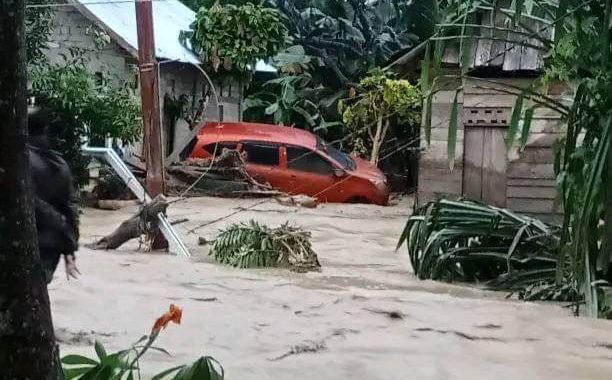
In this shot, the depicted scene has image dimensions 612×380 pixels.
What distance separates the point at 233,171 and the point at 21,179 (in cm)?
1492

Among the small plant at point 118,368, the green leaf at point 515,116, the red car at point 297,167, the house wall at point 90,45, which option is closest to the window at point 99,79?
the house wall at point 90,45

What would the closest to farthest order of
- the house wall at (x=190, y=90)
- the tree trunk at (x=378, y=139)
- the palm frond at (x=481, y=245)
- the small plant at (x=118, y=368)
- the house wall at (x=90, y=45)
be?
the small plant at (x=118, y=368) → the palm frond at (x=481, y=245) → the house wall at (x=90, y=45) → the house wall at (x=190, y=90) → the tree trunk at (x=378, y=139)

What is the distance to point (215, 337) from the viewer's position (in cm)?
494

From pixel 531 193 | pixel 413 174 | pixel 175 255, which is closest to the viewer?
pixel 175 255

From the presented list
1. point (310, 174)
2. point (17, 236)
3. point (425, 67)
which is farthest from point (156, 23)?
point (17, 236)

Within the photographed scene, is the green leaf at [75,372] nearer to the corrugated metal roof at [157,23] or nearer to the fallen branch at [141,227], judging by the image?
the fallen branch at [141,227]

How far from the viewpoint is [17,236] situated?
209cm

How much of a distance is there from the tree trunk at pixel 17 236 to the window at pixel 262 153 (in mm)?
15376

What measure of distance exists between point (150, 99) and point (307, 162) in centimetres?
808

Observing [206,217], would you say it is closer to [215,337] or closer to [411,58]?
[411,58]

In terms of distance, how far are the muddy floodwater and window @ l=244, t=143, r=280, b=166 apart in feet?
27.3

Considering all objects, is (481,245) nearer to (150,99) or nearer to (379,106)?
(150,99)

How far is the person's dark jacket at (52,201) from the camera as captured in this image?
12.8 feet

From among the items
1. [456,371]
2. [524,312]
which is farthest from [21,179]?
[524,312]
